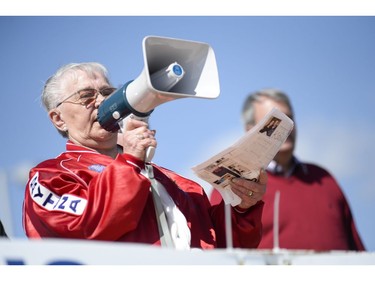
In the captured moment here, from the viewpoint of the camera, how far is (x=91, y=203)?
2746mm

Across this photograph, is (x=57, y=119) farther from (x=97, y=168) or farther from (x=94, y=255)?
(x=94, y=255)

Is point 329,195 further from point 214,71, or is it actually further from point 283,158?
point 214,71

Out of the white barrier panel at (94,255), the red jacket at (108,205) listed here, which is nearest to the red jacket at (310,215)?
the red jacket at (108,205)

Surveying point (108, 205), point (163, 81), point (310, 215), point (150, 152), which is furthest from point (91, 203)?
point (310, 215)

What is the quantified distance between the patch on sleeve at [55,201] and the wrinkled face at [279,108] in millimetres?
2865

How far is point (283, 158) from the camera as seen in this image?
A: 18.0 feet

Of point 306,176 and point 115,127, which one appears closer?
point 115,127

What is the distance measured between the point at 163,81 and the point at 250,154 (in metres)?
0.42

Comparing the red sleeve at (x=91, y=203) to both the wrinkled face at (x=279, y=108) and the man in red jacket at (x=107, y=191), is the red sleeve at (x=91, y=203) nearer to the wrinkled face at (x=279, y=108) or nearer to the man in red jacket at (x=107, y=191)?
the man in red jacket at (x=107, y=191)

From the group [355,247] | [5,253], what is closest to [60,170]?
[5,253]

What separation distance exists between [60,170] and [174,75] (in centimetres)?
58

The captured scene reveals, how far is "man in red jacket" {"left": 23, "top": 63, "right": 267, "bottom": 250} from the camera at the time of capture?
272 cm
